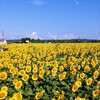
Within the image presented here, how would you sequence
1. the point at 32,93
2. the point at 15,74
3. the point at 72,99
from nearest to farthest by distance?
the point at 72,99 < the point at 32,93 < the point at 15,74

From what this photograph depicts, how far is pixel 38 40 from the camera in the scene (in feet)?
157

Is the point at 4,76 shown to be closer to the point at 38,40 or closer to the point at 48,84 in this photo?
the point at 48,84

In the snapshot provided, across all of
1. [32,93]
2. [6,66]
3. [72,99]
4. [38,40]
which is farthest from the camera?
[38,40]

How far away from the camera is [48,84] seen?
6.10 m

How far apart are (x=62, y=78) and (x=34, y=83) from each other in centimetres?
47

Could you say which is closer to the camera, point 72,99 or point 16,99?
point 16,99

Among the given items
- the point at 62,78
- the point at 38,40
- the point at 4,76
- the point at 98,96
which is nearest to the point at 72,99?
the point at 98,96

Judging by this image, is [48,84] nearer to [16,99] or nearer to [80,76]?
[80,76]

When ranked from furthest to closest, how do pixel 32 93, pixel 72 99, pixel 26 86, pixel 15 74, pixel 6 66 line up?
1. pixel 6 66
2. pixel 15 74
3. pixel 26 86
4. pixel 32 93
5. pixel 72 99

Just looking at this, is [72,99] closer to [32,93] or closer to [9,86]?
[32,93]

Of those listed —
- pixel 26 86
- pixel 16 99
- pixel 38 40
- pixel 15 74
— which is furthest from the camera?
pixel 38 40

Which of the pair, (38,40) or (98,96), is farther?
(38,40)

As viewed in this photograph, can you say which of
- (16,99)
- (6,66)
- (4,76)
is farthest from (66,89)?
(6,66)

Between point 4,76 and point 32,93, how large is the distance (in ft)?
2.74
